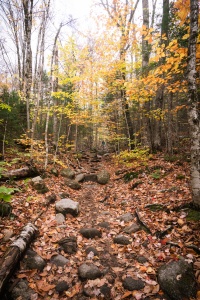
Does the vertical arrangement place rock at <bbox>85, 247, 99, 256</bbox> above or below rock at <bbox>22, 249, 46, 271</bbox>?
below

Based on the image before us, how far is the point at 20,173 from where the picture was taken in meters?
7.16

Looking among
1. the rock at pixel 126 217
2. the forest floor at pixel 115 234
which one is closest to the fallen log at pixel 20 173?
the forest floor at pixel 115 234

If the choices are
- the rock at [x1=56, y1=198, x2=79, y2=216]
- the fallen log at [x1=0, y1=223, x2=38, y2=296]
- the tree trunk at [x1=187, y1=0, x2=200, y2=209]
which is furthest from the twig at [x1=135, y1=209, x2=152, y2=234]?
the fallen log at [x1=0, y1=223, x2=38, y2=296]

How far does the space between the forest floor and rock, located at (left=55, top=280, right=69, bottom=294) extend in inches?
2.3

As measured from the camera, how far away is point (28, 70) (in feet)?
28.7

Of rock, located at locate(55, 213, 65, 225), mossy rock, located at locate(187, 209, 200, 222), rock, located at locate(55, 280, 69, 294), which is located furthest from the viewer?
rock, located at locate(55, 213, 65, 225)

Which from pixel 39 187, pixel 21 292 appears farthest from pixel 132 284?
pixel 39 187

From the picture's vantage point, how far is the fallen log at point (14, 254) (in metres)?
2.91

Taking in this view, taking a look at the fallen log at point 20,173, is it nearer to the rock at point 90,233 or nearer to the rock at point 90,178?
the rock at point 90,233

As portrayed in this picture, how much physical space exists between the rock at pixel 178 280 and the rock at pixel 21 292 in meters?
2.36

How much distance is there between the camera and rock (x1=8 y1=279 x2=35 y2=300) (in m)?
2.93

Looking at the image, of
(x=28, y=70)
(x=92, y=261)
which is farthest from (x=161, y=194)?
(x=28, y=70)

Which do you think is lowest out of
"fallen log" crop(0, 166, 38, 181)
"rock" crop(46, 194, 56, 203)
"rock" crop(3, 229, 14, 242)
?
"rock" crop(46, 194, 56, 203)

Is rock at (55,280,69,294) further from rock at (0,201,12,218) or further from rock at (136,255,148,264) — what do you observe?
rock at (0,201,12,218)
